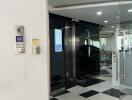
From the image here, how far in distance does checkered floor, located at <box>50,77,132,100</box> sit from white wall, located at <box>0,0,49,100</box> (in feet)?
8.68

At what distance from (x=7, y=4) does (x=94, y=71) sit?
5.91 meters

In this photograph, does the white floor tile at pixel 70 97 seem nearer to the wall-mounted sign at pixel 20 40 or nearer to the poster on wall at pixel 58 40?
the poster on wall at pixel 58 40

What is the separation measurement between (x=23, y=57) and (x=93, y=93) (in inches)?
142

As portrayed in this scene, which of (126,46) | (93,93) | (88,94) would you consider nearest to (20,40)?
(126,46)

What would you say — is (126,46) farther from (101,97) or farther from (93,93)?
(93,93)

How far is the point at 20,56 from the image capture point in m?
1.75

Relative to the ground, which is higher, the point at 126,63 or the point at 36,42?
the point at 36,42

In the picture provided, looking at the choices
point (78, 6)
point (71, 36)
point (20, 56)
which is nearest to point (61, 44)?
point (71, 36)

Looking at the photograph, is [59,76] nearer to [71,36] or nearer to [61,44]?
[61,44]

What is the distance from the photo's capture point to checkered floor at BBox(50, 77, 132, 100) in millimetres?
4480

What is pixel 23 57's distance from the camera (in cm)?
179

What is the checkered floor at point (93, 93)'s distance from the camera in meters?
4.48

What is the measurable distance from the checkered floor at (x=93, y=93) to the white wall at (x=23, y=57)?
8.68 ft

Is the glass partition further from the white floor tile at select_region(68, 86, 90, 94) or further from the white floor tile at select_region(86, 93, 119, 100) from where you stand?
the white floor tile at select_region(68, 86, 90, 94)
